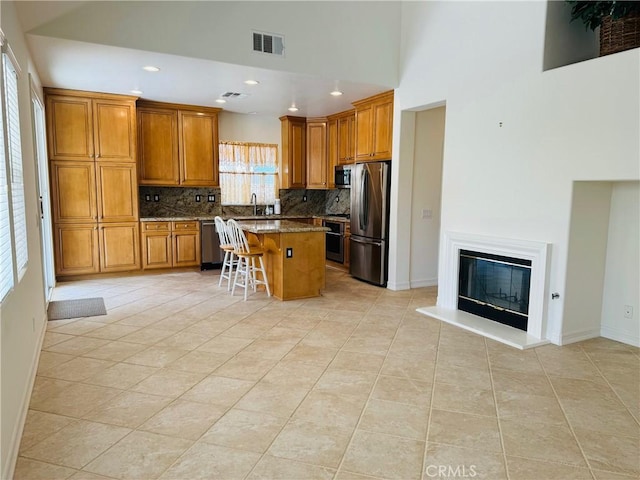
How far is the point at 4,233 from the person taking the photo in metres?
A: 2.26

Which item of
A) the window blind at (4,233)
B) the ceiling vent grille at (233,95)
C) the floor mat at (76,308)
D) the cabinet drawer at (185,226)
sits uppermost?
the ceiling vent grille at (233,95)

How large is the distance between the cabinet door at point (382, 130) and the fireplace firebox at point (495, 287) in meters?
1.92

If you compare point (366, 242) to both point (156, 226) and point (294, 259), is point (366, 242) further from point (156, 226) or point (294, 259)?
point (156, 226)

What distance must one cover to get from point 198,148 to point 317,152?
84.8 inches

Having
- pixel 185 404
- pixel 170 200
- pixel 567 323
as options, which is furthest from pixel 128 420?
pixel 170 200

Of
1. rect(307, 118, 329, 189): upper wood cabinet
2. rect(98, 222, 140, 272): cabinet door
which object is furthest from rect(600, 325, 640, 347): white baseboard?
rect(98, 222, 140, 272): cabinet door

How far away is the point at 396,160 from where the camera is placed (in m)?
5.65

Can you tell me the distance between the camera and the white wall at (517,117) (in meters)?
3.33

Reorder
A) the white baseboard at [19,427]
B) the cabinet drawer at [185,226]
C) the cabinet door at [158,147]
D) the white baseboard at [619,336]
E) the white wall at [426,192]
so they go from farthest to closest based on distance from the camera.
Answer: the cabinet drawer at [185,226]
the cabinet door at [158,147]
the white wall at [426,192]
the white baseboard at [619,336]
the white baseboard at [19,427]

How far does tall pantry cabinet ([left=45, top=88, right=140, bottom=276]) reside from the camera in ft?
19.4

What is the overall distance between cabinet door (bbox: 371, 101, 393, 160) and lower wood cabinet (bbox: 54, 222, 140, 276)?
3.81 meters

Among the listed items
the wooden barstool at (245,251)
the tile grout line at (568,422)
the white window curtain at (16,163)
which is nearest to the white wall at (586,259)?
the tile grout line at (568,422)

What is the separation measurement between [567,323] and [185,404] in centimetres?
327

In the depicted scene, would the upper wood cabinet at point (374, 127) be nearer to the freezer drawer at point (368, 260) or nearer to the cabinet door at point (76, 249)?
the freezer drawer at point (368, 260)
